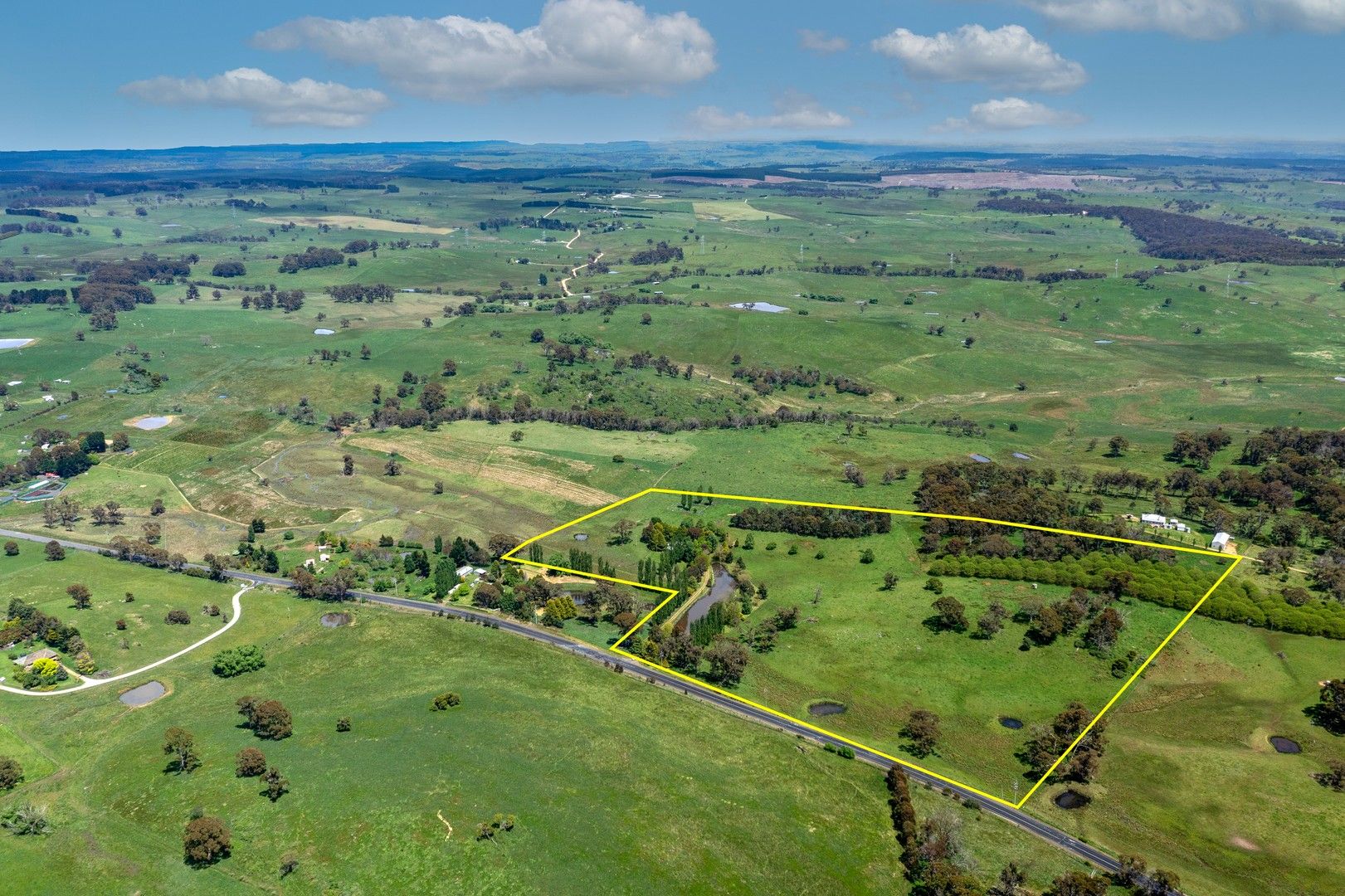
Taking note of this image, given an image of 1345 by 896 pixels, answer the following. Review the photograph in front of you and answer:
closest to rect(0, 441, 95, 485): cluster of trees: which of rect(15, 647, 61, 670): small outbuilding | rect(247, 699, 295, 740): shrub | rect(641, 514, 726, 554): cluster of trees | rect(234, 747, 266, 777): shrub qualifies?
rect(15, 647, 61, 670): small outbuilding

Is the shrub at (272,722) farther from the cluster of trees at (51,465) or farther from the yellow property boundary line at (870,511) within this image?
the cluster of trees at (51,465)

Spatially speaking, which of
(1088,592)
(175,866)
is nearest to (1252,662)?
(1088,592)

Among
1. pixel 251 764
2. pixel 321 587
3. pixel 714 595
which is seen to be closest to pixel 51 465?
pixel 321 587

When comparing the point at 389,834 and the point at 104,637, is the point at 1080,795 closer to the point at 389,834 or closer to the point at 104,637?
the point at 389,834

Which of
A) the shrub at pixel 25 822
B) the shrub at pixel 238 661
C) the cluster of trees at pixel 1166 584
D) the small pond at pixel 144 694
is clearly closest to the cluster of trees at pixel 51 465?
the shrub at pixel 238 661

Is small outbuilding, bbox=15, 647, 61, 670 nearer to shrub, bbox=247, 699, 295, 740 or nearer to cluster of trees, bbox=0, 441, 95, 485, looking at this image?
shrub, bbox=247, 699, 295, 740
